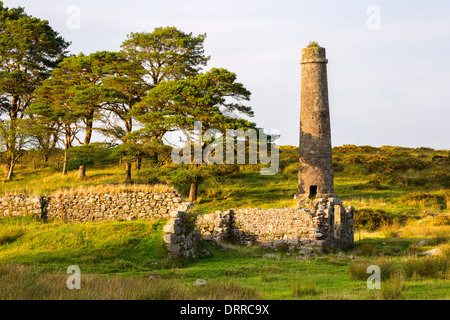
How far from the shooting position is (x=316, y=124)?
2789 centimetres

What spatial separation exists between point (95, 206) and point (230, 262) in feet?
26.9

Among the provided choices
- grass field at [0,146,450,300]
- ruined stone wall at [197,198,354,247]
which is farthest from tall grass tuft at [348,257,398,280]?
ruined stone wall at [197,198,354,247]

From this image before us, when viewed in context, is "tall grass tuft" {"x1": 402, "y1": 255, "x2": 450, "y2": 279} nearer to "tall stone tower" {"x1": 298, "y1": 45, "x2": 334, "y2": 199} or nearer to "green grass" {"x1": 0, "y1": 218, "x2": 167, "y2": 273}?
"green grass" {"x1": 0, "y1": 218, "x2": 167, "y2": 273}

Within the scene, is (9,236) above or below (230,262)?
above

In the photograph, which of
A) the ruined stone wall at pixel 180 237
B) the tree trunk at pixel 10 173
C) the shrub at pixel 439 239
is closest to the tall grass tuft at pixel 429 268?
the ruined stone wall at pixel 180 237

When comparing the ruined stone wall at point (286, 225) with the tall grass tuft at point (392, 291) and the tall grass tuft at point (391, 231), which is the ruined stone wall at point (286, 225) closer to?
the tall grass tuft at point (391, 231)

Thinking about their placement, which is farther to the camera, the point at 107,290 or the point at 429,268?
the point at 429,268

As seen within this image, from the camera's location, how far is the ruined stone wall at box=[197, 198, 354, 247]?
18.1 meters

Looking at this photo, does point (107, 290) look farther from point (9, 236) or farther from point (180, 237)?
point (9, 236)

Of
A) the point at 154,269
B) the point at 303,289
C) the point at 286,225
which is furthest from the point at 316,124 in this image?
the point at 303,289

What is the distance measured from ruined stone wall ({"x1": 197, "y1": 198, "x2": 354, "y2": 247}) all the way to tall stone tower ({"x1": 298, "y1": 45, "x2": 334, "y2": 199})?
735 centimetres

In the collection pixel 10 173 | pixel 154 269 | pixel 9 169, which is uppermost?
pixel 9 169
